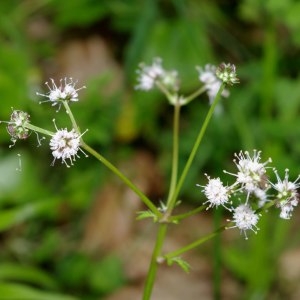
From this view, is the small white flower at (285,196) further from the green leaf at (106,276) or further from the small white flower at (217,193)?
the green leaf at (106,276)

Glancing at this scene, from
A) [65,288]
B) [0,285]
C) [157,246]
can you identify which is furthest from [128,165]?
[157,246]

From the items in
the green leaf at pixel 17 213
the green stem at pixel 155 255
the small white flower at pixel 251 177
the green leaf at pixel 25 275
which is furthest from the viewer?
the green leaf at pixel 25 275

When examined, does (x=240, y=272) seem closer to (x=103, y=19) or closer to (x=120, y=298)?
(x=120, y=298)

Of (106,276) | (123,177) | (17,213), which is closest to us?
(123,177)

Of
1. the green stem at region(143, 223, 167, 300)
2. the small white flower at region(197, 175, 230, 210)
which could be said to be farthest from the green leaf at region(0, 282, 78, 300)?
the small white flower at region(197, 175, 230, 210)

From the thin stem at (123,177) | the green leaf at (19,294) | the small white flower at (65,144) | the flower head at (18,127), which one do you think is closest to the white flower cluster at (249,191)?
the thin stem at (123,177)

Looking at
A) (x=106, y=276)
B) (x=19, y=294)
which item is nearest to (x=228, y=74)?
(x=19, y=294)

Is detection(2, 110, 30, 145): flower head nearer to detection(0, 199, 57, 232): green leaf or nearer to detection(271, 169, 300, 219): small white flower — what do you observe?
detection(271, 169, 300, 219): small white flower

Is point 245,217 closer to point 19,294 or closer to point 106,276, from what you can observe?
point 19,294
